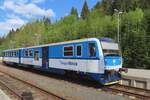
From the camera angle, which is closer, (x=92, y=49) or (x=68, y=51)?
(x=92, y=49)

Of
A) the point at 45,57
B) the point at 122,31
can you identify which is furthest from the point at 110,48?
the point at 122,31

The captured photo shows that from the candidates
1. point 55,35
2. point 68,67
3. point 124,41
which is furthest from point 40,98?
point 55,35

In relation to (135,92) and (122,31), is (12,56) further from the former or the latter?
(135,92)

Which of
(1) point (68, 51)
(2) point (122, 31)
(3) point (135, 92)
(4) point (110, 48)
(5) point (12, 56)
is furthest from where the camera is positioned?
(2) point (122, 31)

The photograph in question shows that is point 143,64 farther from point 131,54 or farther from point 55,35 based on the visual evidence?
point 55,35

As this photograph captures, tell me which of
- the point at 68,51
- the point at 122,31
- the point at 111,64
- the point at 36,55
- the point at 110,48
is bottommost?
the point at 111,64

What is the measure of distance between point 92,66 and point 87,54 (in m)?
0.87

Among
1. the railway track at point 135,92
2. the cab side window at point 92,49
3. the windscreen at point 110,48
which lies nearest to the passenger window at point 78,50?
the cab side window at point 92,49

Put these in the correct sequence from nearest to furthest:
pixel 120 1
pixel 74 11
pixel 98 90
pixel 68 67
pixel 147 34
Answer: pixel 98 90
pixel 68 67
pixel 147 34
pixel 120 1
pixel 74 11

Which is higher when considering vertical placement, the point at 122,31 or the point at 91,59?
the point at 122,31

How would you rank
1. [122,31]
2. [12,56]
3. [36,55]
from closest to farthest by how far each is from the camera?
[36,55] < [12,56] < [122,31]

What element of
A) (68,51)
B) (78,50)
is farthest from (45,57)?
(78,50)

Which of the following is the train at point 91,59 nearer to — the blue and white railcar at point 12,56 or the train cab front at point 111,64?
the train cab front at point 111,64

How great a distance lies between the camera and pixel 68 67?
2030cm
